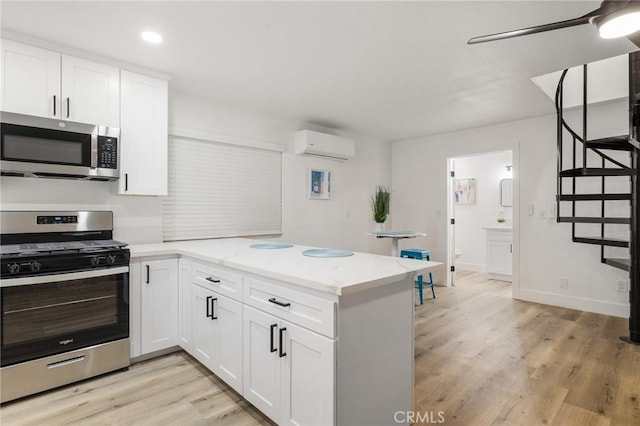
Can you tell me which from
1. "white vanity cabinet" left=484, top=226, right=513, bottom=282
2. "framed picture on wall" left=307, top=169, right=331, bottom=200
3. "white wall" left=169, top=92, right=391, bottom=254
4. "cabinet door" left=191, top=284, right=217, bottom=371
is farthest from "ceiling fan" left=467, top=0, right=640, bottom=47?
"white vanity cabinet" left=484, top=226, right=513, bottom=282

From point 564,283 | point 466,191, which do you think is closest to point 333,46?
point 564,283

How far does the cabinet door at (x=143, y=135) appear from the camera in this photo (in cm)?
274

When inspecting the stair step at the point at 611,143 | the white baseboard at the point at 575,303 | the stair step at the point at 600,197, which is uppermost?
the stair step at the point at 611,143

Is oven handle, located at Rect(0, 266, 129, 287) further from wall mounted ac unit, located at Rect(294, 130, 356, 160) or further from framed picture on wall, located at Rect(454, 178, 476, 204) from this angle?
framed picture on wall, located at Rect(454, 178, 476, 204)

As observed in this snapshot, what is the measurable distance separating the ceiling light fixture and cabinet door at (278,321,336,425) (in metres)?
1.89

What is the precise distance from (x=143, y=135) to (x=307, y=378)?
2.39m

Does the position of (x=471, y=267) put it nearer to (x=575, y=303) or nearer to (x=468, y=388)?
(x=575, y=303)

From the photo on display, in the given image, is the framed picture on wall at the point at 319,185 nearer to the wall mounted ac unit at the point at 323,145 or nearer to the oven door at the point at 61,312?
the wall mounted ac unit at the point at 323,145

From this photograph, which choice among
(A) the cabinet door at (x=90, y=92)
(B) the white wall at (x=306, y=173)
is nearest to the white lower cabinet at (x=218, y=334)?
(A) the cabinet door at (x=90, y=92)

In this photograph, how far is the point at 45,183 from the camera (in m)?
2.56

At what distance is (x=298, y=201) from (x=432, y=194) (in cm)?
230

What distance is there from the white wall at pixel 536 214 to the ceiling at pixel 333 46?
74cm

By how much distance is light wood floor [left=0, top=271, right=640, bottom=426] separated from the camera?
6.35 ft

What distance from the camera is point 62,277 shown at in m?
2.17
